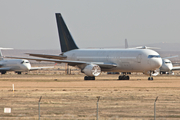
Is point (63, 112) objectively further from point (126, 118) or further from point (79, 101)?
point (79, 101)

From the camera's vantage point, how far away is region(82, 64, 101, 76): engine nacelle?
54.9 meters

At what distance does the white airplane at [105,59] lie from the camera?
54844mm

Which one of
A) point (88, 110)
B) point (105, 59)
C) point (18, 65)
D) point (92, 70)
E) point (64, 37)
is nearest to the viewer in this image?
point (88, 110)

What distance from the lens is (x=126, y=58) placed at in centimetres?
5619

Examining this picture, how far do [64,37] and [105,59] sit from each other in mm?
10069

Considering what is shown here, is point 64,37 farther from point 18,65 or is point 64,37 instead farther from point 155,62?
point 18,65

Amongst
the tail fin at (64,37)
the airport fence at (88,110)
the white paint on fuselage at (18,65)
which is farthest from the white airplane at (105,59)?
the airport fence at (88,110)

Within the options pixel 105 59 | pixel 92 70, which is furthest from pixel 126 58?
pixel 92 70

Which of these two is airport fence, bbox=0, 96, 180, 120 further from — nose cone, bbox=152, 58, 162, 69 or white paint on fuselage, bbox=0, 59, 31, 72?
white paint on fuselage, bbox=0, 59, 31, 72

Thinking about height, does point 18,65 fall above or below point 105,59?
below

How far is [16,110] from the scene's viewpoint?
2272cm

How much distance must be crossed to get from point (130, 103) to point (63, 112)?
595 centimetres

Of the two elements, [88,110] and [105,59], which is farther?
[105,59]

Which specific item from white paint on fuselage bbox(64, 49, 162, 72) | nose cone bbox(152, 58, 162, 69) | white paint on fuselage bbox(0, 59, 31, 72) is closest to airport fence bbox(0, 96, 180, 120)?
nose cone bbox(152, 58, 162, 69)
